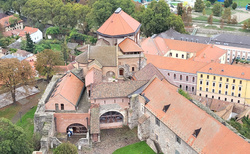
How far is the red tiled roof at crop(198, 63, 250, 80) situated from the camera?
7952 centimetres

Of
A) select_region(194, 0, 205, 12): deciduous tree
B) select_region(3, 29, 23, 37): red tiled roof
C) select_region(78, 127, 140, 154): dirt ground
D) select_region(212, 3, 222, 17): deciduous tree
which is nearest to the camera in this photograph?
select_region(78, 127, 140, 154): dirt ground

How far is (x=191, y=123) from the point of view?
148 feet

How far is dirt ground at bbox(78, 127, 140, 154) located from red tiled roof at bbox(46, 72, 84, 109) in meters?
7.26

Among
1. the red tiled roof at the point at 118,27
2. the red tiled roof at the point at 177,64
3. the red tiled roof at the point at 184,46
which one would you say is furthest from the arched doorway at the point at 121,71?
the red tiled roof at the point at 184,46

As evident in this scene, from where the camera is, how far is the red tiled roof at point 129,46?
215ft

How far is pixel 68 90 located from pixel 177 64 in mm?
36187

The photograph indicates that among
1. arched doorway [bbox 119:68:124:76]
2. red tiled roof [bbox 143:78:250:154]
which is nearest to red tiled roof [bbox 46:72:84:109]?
arched doorway [bbox 119:68:124:76]

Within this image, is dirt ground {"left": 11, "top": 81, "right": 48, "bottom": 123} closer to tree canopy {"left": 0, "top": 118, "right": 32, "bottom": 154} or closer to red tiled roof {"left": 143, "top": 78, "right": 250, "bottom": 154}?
tree canopy {"left": 0, "top": 118, "right": 32, "bottom": 154}

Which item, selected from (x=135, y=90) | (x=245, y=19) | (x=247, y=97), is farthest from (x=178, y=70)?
(x=245, y=19)

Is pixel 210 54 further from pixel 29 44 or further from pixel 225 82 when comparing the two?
pixel 29 44

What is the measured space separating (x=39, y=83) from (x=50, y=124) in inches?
843

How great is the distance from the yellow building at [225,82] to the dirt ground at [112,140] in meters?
32.9

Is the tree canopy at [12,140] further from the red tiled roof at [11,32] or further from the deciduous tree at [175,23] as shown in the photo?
the deciduous tree at [175,23]

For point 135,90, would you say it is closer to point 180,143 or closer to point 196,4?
point 180,143
